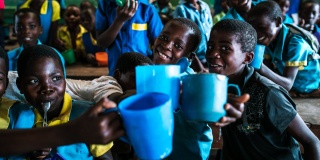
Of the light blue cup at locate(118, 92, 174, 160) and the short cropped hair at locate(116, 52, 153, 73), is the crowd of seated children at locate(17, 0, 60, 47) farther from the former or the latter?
the light blue cup at locate(118, 92, 174, 160)

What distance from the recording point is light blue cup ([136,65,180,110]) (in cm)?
85

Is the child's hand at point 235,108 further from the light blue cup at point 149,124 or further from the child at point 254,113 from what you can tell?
the child at point 254,113

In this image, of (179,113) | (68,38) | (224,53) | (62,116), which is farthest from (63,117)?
(68,38)

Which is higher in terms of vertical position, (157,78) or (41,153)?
(157,78)

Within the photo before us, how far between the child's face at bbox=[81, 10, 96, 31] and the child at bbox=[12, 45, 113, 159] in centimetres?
238

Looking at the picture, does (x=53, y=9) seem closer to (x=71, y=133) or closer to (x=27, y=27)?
(x=27, y=27)

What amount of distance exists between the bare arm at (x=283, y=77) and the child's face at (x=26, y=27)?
1881 millimetres

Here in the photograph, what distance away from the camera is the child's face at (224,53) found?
1.38 m

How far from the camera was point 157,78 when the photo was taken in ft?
2.78

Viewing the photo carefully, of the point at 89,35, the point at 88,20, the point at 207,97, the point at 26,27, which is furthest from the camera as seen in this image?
the point at 88,20

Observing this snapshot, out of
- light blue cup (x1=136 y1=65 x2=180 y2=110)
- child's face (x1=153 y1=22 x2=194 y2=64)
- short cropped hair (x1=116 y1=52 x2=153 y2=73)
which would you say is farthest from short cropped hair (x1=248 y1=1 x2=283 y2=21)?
light blue cup (x1=136 y1=65 x2=180 y2=110)

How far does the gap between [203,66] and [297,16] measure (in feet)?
7.38

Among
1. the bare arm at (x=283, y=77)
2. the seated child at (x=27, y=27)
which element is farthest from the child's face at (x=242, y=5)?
the seated child at (x=27, y=27)

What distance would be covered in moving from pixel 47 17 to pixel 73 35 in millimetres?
347
